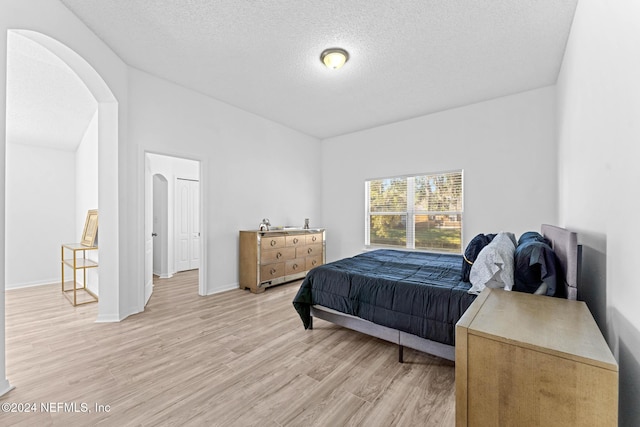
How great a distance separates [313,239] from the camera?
16.6 ft

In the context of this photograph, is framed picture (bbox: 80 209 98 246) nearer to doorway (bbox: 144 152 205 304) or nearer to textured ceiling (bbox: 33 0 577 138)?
doorway (bbox: 144 152 205 304)

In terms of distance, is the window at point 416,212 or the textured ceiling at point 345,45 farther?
the window at point 416,212

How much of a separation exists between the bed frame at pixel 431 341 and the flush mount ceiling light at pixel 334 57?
2491mm

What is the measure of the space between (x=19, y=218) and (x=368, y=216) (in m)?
6.29

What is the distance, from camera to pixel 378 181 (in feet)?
17.1

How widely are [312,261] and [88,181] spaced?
3.92m

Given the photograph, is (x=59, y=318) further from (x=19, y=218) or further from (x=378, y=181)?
(x=378, y=181)

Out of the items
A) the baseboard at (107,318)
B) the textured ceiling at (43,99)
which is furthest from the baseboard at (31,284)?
the baseboard at (107,318)

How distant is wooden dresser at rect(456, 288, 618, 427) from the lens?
85 centimetres

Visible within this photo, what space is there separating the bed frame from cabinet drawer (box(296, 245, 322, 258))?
79.8 inches

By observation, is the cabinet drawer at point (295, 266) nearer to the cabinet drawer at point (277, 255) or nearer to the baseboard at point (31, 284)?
the cabinet drawer at point (277, 255)

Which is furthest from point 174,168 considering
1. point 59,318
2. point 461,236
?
point 461,236

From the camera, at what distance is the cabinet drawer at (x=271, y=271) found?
163 inches

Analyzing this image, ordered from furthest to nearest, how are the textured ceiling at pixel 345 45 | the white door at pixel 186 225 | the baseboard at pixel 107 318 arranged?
the white door at pixel 186 225, the baseboard at pixel 107 318, the textured ceiling at pixel 345 45
